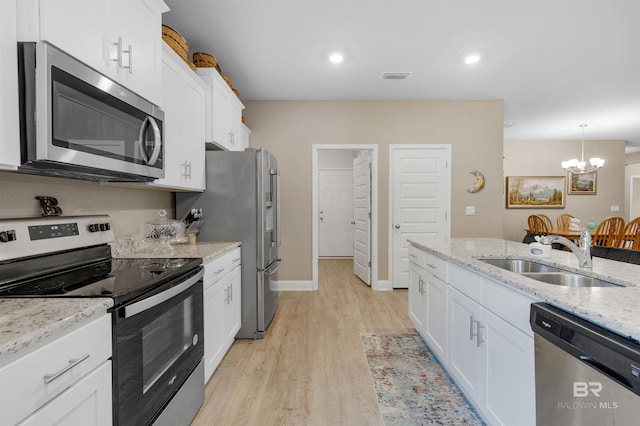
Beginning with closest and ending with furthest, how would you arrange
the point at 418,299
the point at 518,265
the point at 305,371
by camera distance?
1. the point at 518,265
2. the point at 305,371
3. the point at 418,299

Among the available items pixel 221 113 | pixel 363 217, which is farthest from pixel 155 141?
pixel 363 217

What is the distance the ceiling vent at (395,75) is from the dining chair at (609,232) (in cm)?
402

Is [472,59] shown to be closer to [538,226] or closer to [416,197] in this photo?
[416,197]

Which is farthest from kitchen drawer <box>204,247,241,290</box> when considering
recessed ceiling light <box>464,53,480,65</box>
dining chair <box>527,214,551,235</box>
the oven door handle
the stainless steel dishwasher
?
dining chair <box>527,214,551,235</box>

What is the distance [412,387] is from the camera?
2111 mm

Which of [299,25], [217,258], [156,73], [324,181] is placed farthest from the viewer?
[324,181]

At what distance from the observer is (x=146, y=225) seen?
7.67 feet

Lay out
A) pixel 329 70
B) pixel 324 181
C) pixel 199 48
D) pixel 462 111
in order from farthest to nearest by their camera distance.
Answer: pixel 324 181 → pixel 462 111 → pixel 329 70 → pixel 199 48

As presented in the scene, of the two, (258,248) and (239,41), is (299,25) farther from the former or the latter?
(258,248)

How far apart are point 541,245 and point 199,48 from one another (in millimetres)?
3261

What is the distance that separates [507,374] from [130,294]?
1608 millimetres

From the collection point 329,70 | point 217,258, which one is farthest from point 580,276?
point 329,70

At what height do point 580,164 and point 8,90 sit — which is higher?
point 580,164

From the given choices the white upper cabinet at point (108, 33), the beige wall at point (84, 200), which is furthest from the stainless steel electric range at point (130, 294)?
the white upper cabinet at point (108, 33)
